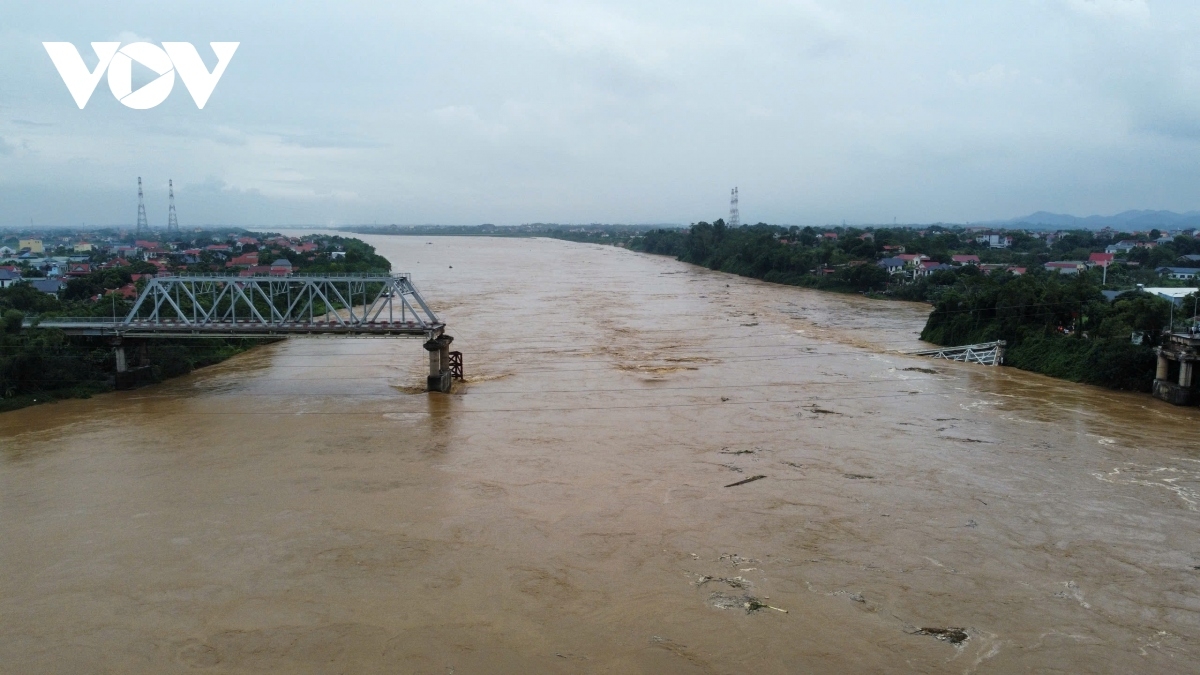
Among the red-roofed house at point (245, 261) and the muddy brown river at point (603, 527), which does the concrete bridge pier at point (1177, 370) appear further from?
the red-roofed house at point (245, 261)

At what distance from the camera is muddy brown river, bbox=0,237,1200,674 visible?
7164 mm

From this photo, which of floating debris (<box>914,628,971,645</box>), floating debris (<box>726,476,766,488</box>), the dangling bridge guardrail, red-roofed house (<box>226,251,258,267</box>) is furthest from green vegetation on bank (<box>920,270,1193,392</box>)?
red-roofed house (<box>226,251,258,267</box>)

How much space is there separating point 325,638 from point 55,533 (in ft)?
15.5

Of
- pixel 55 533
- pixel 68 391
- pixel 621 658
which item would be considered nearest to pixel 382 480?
pixel 55 533

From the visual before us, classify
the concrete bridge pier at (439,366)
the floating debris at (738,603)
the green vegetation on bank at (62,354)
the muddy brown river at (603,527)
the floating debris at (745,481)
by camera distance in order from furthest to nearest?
1. the concrete bridge pier at (439,366)
2. the green vegetation on bank at (62,354)
3. the floating debris at (745,481)
4. the floating debris at (738,603)
5. the muddy brown river at (603,527)

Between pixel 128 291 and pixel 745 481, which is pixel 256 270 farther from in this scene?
pixel 745 481

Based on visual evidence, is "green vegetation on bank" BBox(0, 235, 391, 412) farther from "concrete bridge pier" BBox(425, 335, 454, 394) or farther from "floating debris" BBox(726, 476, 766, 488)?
"floating debris" BBox(726, 476, 766, 488)

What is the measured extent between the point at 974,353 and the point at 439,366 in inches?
564

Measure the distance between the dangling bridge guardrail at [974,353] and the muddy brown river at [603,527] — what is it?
3626mm

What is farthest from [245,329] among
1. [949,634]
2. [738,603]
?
[949,634]

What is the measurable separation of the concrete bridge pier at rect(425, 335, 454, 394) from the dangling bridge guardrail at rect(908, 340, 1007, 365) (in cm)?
1296

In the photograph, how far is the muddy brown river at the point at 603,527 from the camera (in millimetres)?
7164

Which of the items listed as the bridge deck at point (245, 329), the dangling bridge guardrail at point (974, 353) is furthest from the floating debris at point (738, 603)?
the dangling bridge guardrail at point (974, 353)

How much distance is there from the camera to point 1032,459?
40.7 feet
